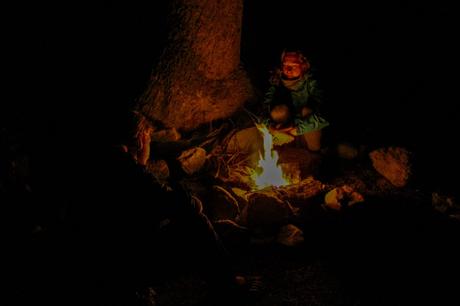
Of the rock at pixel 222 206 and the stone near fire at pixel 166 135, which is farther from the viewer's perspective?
the stone near fire at pixel 166 135

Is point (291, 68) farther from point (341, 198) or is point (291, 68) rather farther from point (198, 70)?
point (341, 198)

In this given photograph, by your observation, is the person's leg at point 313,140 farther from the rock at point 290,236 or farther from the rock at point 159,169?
the rock at point 159,169

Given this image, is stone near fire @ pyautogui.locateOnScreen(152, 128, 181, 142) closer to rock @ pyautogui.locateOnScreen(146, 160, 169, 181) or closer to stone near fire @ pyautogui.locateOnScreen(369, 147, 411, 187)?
rock @ pyautogui.locateOnScreen(146, 160, 169, 181)

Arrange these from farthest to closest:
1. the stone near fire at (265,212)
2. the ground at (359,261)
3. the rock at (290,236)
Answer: the stone near fire at (265,212) → the rock at (290,236) → the ground at (359,261)

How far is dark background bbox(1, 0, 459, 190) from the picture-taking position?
5.41m

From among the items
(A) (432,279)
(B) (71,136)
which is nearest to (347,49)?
(A) (432,279)

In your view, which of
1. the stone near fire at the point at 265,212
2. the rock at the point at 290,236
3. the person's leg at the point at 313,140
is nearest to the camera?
the rock at the point at 290,236

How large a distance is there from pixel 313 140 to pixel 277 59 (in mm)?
2900

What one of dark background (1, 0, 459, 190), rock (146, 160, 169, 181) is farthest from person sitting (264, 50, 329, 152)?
rock (146, 160, 169, 181)

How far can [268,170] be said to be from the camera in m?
5.59

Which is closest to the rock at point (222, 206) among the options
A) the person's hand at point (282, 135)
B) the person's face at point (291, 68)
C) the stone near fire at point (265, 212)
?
the stone near fire at point (265, 212)

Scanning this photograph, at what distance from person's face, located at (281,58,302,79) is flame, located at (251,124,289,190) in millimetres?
771

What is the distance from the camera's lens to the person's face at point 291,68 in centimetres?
537

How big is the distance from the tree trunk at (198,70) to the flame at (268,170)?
2.94 feet
